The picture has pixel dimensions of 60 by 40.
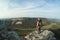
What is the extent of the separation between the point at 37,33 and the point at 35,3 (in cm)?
85

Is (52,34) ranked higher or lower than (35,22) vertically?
lower

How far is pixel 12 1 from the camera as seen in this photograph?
16.6 feet

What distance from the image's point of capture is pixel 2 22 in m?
5.01

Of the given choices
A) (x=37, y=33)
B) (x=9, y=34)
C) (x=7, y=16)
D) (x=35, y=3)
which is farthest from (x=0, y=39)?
(x=35, y=3)

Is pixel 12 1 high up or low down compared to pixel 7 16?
up

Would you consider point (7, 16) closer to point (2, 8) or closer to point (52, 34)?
point (2, 8)

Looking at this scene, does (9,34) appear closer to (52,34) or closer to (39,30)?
(39,30)

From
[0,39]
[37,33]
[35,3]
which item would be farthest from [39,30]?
[0,39]

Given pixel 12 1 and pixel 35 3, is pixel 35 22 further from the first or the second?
pixel 12 1

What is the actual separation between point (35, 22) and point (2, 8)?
1004mm

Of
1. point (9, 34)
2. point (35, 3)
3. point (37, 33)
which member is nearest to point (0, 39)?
point (9, 34)

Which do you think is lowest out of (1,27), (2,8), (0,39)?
(0,39)

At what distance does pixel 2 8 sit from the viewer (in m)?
5.07

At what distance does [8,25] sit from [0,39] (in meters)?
0.44
